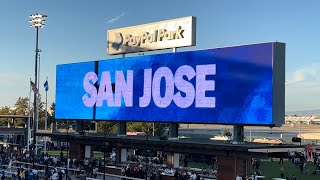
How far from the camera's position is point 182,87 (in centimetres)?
3978

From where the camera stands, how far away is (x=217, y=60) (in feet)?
122

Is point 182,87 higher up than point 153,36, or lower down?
lower down

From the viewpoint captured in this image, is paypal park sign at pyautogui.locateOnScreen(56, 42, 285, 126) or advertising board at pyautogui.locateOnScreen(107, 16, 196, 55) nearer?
paypal park sign at pyautogui.locateOnScreen(56, 42, 285, 126)

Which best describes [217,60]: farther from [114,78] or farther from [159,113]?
[114,78]

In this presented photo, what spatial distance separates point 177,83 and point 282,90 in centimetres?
968

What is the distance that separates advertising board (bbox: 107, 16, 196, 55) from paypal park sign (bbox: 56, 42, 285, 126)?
164 centimetres

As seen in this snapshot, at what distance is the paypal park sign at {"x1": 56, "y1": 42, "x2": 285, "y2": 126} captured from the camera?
34.0 metres

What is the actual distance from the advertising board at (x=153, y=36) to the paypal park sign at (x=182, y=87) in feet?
5.37

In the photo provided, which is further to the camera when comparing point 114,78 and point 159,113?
point 114,78

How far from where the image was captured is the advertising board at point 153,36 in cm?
4107

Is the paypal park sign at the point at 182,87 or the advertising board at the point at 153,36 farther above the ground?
the advertising board at the point at 153,36

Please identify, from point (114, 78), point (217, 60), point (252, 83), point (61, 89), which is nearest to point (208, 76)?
point (217, 60)

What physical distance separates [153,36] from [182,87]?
734 centimetres

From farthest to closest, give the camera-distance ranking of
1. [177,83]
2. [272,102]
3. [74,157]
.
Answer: [74,157], [177,83], [272,102]
